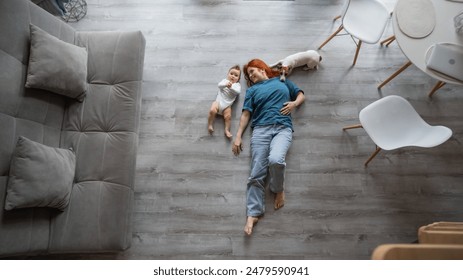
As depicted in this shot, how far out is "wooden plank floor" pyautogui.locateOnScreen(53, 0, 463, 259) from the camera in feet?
7.75

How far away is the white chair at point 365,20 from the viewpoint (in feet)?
8.32

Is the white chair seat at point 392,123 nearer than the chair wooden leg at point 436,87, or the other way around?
the white chair seat at point 392,123

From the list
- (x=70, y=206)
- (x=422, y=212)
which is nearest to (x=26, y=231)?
(x=70, y=206)

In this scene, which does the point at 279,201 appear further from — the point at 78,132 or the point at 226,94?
the point at 78,132

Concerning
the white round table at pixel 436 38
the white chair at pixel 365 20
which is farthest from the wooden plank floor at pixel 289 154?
the white round table at pixel 436 38

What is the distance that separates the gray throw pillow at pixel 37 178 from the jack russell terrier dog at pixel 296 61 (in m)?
1.82

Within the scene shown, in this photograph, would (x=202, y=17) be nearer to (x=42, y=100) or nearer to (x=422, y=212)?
(x=42, y=100)

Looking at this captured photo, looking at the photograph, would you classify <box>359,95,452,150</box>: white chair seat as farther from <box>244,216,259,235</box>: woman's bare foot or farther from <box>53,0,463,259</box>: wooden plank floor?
<box>244,216,259,235</box>: woman's bare foot

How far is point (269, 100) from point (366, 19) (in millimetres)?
1051

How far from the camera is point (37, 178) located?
5.97 feet

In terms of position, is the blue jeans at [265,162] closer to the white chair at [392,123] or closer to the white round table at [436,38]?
the white chair at [392,123]

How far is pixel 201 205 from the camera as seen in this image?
2436 mm

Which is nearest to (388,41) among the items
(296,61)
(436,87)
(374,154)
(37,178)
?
(436,87)
